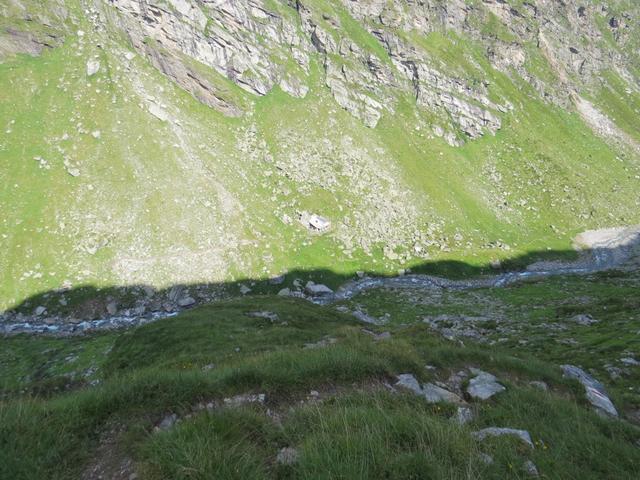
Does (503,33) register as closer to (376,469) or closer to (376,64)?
(376,64)

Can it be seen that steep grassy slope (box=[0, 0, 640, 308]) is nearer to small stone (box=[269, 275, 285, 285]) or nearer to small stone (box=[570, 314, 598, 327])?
small stone (box=[269, 275, 285, 285])

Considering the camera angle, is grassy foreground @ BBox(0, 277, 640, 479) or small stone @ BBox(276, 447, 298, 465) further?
small stone @ BBox(276, 447, 298, 465)

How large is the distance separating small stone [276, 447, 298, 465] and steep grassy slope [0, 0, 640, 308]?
4483 cm

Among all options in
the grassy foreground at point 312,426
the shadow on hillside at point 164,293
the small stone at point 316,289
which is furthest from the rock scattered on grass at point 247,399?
the small stone at point 316,289

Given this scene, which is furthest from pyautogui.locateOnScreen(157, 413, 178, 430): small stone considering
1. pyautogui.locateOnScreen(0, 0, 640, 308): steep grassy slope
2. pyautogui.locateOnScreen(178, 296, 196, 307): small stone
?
pyautogui.locateOnScreen(0, 0, 640, 308): steep grassy slope

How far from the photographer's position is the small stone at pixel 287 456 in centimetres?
486

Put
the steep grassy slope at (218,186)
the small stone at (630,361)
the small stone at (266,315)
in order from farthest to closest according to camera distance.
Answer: the steep grassy slope at (218,186), the small stone at (266,315), the small stone at (630,361)

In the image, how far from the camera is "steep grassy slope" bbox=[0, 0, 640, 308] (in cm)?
4747

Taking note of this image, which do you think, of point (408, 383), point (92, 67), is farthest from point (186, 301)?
point (92, 67)

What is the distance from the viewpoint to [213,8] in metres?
75.1

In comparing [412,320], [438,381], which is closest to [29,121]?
[412,320]

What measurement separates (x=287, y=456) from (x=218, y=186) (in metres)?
55.3

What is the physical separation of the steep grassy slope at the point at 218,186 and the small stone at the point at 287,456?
147 feet

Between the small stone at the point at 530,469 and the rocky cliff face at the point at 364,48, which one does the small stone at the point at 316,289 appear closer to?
the rocky cliff face at the point at 364,48
